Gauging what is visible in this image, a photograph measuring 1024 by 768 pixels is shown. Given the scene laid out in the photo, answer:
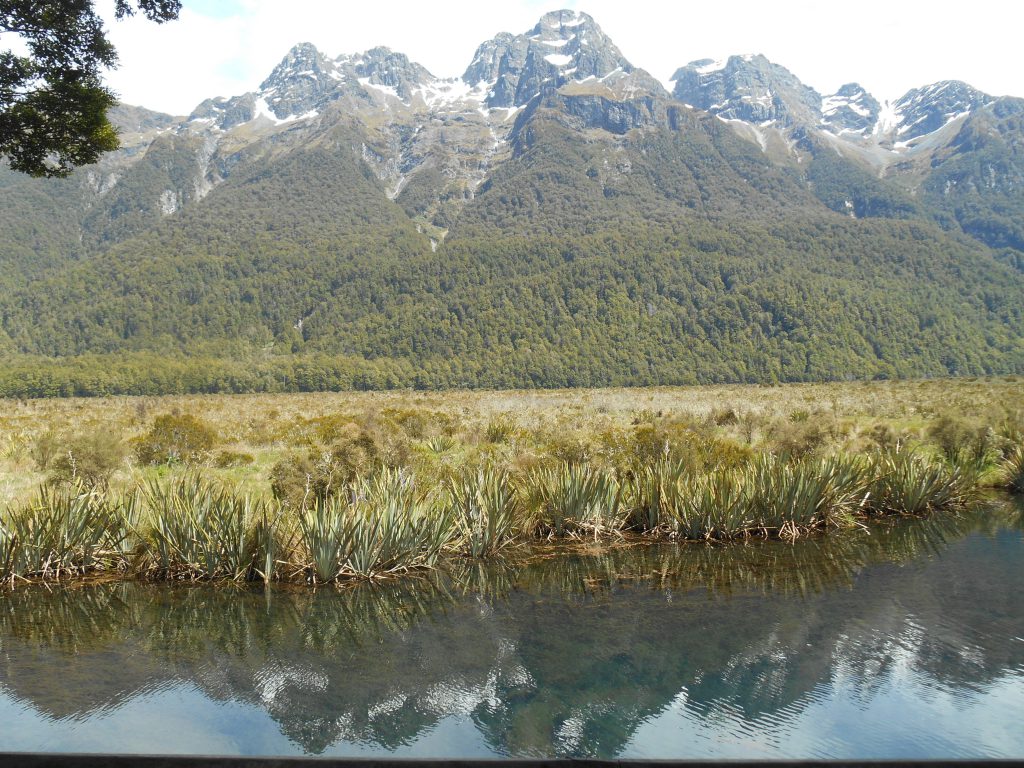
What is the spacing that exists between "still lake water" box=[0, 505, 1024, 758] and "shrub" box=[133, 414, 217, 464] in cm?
1037

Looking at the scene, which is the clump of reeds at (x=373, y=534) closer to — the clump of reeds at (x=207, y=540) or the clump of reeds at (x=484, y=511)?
the clump of reeds at (x=484, y=511)

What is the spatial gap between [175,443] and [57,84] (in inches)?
393

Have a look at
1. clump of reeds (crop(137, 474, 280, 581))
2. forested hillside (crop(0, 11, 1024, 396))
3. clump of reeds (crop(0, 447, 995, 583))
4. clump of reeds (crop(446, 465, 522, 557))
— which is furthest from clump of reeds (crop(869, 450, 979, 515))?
forested hillside (crop(0, 11, 1024, 396))

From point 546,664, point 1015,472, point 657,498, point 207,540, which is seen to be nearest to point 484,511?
point 657,498

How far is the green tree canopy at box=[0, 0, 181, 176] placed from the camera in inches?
404

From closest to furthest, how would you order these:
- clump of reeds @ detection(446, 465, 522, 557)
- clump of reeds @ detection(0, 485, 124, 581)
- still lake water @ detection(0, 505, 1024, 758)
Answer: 1. still lake water @ detection(0, 505, 1024, 758)
2. clump of reeds @ detection(0, 485, 124, 581)
3. clump of reeds @ detection(446, 465, 522, 557)

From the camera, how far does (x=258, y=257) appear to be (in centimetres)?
18375

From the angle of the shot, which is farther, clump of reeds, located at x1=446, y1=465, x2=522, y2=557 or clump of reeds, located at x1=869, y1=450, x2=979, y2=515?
clump of reeds, located at x1=869, y1=450, x2=979, y2=515

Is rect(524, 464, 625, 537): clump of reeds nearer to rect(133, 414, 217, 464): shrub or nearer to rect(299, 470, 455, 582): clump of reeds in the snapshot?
rect(299, 470, 455, 582): clump of reeds

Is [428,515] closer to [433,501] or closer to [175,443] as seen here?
[433,501]

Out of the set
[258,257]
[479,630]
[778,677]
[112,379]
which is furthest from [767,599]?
[258,257]

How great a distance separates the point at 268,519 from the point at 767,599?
5588 millimetres

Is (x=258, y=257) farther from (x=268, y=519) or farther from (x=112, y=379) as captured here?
(x=268, y=519)

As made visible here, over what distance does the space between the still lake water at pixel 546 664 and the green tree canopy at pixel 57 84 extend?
7.22 metres
